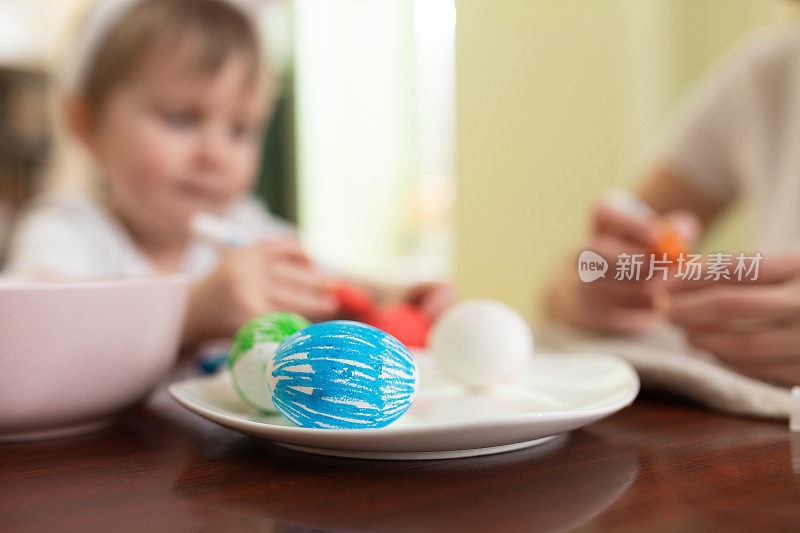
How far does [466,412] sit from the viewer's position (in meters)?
0.32

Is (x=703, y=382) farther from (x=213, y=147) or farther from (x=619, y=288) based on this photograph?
(x=213, y=147)

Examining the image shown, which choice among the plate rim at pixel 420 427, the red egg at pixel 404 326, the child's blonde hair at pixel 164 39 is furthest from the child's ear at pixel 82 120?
the plate rim at pixel 420 427

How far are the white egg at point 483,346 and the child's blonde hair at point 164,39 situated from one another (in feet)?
2.29

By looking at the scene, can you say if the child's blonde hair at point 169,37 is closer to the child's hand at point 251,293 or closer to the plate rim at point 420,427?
the child's hand at point 251,293

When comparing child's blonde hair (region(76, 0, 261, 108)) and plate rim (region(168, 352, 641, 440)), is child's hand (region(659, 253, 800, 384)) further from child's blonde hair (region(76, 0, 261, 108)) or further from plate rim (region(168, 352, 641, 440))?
child's blonde hair (region(76, 0, 261, 108))

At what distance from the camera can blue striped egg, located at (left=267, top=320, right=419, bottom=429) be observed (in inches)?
10.8

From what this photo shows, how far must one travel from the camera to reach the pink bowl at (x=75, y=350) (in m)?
0.32

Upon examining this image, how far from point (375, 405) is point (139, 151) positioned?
76 cm

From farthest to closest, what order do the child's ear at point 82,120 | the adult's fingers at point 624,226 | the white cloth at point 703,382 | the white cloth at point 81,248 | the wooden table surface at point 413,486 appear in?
the child's ear at point 82,120 → the white cloth at point 81,248 → the adult's fingers at point 624,226 → the white cloth at point 703,382 → the wooden table surface at point 413,486

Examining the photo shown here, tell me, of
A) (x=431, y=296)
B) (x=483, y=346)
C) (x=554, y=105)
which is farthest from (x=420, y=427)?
(x=554, y=105)

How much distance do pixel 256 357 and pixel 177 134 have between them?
0.68 m

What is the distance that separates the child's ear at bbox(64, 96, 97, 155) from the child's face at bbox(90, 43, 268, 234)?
5cm

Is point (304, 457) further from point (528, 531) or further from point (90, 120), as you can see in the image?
point (90, 120)

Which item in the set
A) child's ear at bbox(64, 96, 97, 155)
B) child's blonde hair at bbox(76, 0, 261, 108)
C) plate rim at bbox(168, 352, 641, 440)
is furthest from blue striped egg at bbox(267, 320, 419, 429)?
child's ear at bbox(64, 96, 97, 155)
